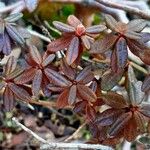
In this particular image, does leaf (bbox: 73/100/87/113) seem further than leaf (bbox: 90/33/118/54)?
Yes

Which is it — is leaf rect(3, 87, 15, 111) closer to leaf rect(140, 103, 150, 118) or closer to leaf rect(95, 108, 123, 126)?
leaf rect(95, 108, 123, 126)

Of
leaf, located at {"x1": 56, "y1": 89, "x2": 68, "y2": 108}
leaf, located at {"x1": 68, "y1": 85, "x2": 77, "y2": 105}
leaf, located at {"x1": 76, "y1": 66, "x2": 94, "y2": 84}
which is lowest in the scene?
leaf, located at {"x1": 56, "y1": 89, "x2": 68, "y2": 108}

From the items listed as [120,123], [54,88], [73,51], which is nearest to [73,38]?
[73,51]

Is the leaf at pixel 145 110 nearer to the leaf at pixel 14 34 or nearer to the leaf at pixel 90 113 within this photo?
the leaf at pixel 90 113

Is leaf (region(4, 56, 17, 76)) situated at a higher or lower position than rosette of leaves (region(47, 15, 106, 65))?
lower

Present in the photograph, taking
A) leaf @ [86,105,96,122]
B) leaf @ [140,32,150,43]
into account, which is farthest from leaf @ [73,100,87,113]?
leaf @ [140,32,150,43]

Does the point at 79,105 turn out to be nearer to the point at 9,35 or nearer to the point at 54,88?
the point at 54,88
